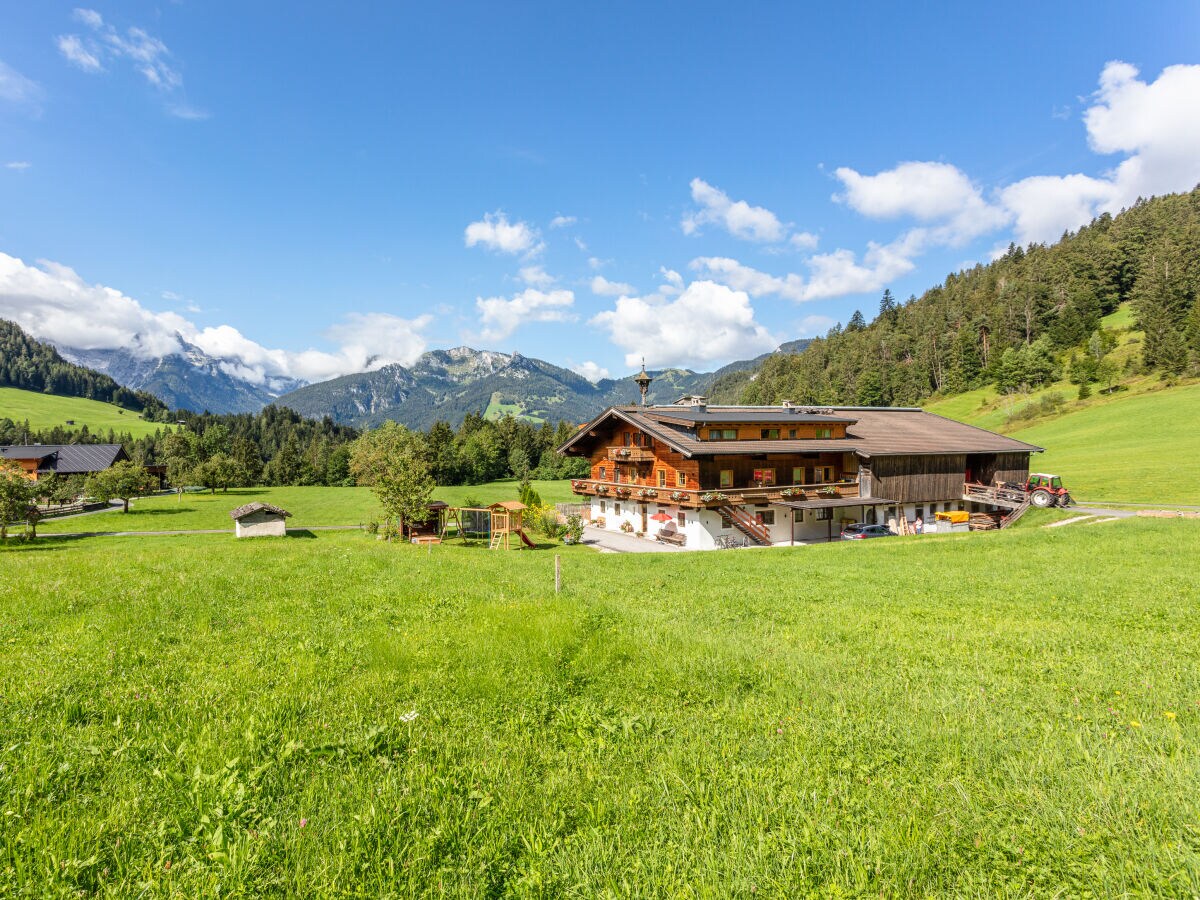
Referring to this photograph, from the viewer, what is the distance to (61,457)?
8888cm

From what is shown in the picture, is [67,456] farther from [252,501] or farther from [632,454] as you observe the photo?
[632,454]

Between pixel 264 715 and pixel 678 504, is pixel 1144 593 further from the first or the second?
pixel 678 504

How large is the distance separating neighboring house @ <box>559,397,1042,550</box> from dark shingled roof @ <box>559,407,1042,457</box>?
11 centimetres

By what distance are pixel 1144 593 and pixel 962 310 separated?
449ft

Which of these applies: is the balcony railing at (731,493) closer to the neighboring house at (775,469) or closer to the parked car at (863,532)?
the neighboring house at (775,469)

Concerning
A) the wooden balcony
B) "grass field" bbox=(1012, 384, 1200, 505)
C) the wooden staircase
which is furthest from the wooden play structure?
"grass field" bbox=(1012, 384, 1200, 505)

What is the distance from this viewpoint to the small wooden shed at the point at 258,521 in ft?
148

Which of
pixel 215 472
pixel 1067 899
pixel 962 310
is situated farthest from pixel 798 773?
pixel 962 310

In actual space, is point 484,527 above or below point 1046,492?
below

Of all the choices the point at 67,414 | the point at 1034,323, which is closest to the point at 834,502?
the point at 1034,323

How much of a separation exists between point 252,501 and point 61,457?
44289 mm

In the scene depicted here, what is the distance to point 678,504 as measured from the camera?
35.2m

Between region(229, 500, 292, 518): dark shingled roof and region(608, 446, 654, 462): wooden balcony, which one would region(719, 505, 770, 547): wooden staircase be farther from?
region(229, 500, 292, 518): dark shingled roof

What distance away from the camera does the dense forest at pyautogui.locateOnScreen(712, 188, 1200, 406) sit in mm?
83312
